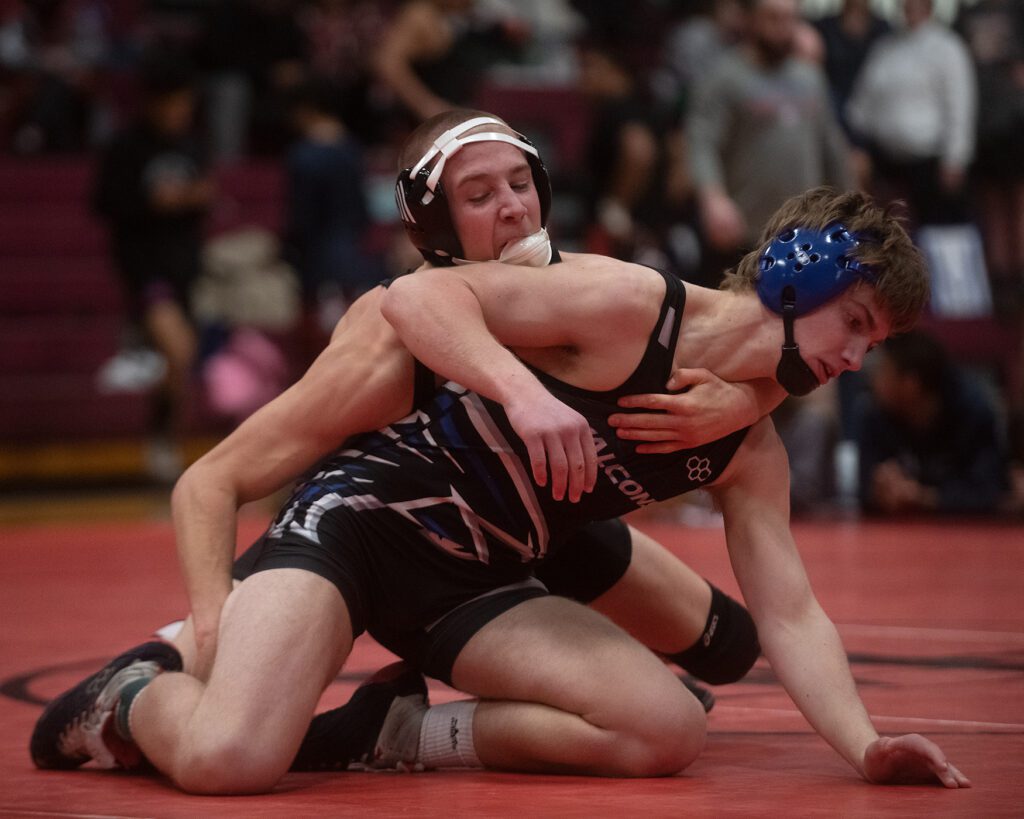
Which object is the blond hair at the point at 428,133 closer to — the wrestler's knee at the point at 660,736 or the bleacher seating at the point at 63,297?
the wrestler's knee at the point at 660,736

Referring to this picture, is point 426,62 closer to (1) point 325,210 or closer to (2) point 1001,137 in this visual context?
(1) point 325,210

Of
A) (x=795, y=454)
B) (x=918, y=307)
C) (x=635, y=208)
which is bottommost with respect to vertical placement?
(x=795, y=454)

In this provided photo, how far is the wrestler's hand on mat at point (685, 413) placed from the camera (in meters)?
3.02

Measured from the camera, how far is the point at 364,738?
3160 millimetres

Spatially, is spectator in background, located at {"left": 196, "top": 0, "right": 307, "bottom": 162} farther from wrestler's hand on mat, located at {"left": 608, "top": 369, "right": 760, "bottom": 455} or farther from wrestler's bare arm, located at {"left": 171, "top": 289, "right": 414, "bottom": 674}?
wrestler's hand on mat, located at {"left": 608, "top": 369, "right": 760, "bottom": 455}

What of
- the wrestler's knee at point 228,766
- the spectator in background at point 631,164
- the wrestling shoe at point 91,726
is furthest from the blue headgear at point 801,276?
the spectator in background at point 631,164

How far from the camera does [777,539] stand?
313cm

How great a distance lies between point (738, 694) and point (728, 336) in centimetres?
118

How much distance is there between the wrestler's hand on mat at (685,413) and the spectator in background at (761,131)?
4.55m

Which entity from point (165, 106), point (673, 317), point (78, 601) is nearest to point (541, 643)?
point (673, 317)

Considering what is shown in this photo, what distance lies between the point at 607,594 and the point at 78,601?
250 cm

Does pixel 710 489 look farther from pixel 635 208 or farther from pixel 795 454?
pixel 635 208

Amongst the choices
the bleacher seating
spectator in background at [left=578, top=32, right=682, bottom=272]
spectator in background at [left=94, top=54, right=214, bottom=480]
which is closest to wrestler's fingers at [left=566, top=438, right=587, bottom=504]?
spectator in background at [left=578, top=32, right=682, bottom=272]

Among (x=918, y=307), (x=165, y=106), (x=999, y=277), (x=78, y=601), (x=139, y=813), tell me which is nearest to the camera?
(x=139, y=813)
